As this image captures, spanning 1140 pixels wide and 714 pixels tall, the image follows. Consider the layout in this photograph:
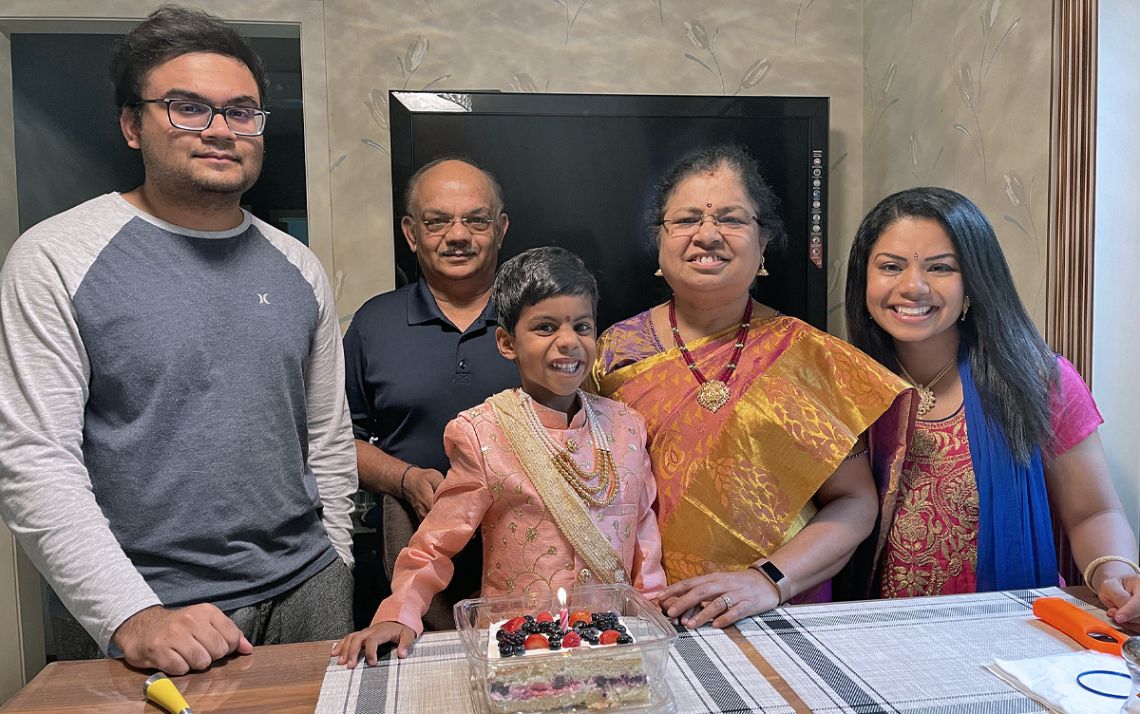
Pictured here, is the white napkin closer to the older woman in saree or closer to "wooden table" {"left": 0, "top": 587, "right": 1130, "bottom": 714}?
"wooden table" {"left": 0, "top": 587, "right": 1130, "bottom": 714}

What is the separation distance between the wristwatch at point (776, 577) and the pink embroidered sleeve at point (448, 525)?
44 centimetres

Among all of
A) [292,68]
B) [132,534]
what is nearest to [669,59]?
[292,68]

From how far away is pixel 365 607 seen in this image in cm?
217

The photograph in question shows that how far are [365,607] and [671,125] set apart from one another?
166 cm

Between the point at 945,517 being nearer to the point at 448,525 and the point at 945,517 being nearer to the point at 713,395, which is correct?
the point at 713,395

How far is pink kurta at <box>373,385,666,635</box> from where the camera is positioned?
1.27 metres

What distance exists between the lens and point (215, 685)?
1.02m

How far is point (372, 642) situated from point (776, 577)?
2.02ft

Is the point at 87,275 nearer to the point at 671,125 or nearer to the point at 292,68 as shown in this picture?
the point at 671,125

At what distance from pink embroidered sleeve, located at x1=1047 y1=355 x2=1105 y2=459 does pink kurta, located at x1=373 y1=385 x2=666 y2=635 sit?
0.77 metres

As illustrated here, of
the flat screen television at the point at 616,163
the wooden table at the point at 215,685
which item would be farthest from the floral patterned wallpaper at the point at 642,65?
the wooden table at the point at 215,685

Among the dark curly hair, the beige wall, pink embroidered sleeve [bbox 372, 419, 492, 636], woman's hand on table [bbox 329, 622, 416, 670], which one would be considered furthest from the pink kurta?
the beige wall

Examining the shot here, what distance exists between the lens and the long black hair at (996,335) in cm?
145

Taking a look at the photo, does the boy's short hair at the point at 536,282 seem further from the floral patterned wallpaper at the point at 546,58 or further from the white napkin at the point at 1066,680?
the floral patterned wallpaper at the point at 546,58
